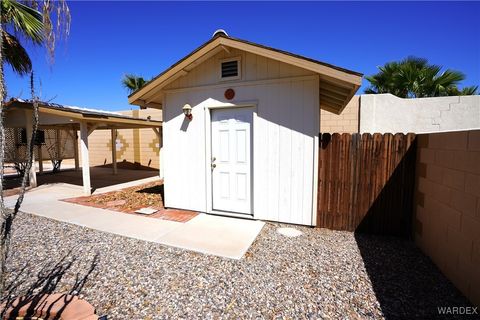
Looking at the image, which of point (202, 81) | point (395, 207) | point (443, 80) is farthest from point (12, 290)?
point (443, 80)

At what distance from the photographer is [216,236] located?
4.35 m

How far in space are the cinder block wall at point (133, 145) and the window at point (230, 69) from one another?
8.93 meters

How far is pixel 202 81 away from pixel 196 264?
3746 mm

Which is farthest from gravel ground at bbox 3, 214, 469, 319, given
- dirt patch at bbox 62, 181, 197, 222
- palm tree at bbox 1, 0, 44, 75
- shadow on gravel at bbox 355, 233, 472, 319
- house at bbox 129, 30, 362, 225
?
palm tree at bbox 1, 0, 44, 75

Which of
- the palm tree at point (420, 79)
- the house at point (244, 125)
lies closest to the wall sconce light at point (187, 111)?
the house at point (244, 125)

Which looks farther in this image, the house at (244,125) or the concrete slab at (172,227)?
Answer: the house at (244,125)

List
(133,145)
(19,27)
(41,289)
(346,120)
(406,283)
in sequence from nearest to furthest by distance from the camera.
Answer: (41,289), (406,283), (19,27), (346,120), (133,145)

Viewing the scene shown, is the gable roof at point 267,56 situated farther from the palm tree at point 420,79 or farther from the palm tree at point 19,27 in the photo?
the palm tree at point 420,79

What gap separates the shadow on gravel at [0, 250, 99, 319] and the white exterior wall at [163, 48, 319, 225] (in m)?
2.80

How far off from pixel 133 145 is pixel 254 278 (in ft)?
43.3

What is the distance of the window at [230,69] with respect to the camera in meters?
5.02

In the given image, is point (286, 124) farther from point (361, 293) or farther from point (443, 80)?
point (443, 80)

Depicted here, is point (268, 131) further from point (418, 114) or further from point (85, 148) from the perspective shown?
point (418, 114)
